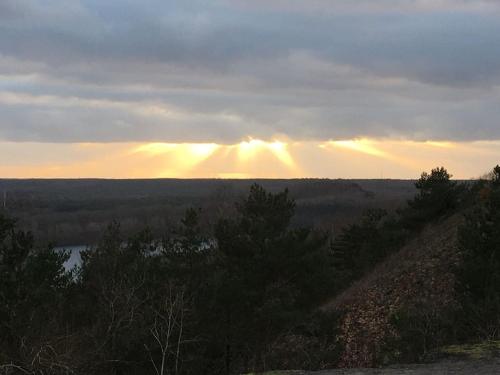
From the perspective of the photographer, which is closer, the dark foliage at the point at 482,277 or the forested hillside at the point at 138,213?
the dark foliage at the point at 482,277

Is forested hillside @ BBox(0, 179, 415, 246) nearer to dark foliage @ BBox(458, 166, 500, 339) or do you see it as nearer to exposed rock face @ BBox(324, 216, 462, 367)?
exposed rock face @ BBox(324, 216, 462, 367)

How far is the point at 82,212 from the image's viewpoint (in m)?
123

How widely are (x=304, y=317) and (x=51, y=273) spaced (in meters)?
9.44

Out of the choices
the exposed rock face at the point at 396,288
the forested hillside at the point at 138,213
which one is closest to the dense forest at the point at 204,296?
the exposed rock face at the point at 396,288

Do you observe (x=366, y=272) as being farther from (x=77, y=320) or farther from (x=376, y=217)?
(x=77, y=320)

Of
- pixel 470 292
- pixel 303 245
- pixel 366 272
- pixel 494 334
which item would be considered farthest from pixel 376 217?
pixel 494 334

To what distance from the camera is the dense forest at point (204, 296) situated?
14.8 metres

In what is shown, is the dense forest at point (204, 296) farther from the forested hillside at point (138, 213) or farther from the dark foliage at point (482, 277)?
the forested hillside at point (138, 213)

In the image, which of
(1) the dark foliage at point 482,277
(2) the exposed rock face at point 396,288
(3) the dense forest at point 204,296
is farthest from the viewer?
(2) the exposed rock face at point 396,288

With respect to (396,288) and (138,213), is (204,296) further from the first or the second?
(138,213)

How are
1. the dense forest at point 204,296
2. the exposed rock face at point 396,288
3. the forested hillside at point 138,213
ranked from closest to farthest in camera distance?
the dense forest at point 204,296, the exposed rock face at point 396,288, the forested hillside at point 138,213

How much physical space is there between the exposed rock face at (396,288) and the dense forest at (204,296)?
45.1 inches

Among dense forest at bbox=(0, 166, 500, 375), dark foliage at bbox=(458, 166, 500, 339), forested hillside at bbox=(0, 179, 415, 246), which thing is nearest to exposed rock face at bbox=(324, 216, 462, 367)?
dense forest at bbox=(0, 166, 500, 375)

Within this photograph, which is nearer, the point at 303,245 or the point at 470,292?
the point at 470,292
